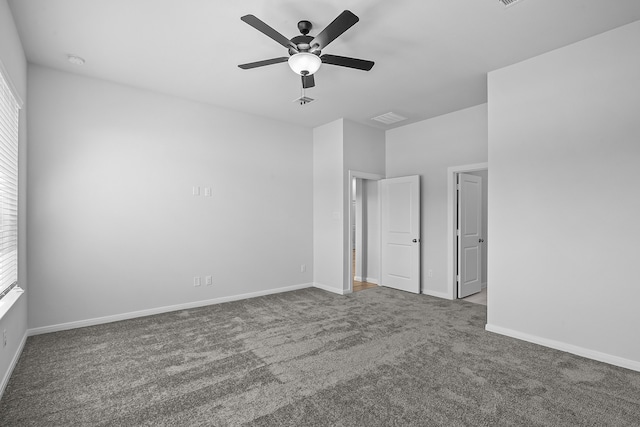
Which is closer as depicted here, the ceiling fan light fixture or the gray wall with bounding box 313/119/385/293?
the ceiling fan light fixture

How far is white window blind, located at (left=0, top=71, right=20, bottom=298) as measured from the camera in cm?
253

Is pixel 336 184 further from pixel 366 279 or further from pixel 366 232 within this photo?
pixel 366 279

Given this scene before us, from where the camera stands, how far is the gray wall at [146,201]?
11.7ft

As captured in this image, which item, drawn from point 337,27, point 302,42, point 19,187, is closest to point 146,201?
point 19,187

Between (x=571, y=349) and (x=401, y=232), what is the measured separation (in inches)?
116

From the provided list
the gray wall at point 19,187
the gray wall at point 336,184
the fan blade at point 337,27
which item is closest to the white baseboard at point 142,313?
the gray wall at point 19,187

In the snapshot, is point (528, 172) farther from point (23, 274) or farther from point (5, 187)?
point (23, 274)

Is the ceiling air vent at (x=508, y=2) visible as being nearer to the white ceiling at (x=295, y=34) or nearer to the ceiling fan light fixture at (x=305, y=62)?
the white ceiling at (x=295, y=34)

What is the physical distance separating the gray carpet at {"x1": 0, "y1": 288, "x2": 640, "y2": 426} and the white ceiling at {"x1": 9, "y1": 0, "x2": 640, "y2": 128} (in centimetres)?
296

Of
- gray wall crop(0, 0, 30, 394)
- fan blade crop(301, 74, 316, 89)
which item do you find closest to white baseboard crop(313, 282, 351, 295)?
fan blade crop(301, 74, 316, 89)

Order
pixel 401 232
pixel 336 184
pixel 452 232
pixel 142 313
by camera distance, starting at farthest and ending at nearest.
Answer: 1. pixel 401 232
2. pixel 336 184
3. pixel 452 232
4. pixel 142 313

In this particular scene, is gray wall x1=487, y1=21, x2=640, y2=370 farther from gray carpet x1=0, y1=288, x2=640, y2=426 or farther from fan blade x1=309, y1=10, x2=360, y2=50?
fan blade x1=309, y1=10, x2=360, y2=50

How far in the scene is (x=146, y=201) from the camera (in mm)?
4172

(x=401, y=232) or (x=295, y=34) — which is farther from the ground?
(x=295, y=34)
